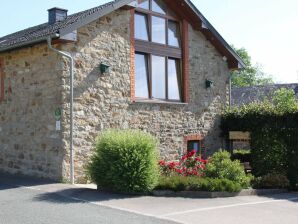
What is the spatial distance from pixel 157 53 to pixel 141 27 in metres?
1.09

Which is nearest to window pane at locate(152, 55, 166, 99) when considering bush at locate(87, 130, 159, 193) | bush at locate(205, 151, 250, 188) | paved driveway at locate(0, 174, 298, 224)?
bush at locate(205, 151, 250, 188)

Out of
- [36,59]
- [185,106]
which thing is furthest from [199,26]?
[36,59]

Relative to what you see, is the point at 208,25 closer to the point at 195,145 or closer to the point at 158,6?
the point at 158,6

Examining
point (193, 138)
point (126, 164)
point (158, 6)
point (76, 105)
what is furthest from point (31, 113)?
point (193, 138)

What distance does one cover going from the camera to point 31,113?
14531 millimetres

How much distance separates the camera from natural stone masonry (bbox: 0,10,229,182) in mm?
13836

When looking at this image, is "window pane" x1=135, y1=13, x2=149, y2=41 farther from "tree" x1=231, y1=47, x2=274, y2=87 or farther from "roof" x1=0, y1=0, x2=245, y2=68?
"tree" x1=231, y1=47, x2=274, y2=87

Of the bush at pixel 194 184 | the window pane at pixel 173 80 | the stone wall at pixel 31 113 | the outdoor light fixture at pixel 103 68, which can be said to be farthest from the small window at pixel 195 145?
the stone wall at pixel 31 113

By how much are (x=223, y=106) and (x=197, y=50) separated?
269 centimetres

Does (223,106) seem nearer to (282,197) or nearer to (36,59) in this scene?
(282,197)

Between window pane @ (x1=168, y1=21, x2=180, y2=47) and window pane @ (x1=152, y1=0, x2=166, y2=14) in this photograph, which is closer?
window pane @ (x1=152, y1=0, x2=166, y2=14)

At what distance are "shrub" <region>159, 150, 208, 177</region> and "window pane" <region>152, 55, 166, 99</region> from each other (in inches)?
119

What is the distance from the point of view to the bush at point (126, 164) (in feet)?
38.9

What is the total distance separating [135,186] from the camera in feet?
38.8
